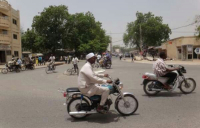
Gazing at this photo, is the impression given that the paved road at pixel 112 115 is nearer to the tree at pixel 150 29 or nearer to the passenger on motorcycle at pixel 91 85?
the passenger on motorcycle at pixel 91 85

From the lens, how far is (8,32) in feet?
126

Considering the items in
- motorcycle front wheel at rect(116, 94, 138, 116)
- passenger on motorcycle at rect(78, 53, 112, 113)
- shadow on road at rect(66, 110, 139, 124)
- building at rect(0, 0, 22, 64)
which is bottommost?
shadow on road at rect(66, 110, 139, 124)

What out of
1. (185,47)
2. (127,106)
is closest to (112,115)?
(127,106)

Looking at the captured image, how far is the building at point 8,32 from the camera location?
119 ft

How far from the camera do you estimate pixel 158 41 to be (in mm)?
67375

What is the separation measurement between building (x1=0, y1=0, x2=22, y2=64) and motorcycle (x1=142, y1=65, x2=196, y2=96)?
1301 inches

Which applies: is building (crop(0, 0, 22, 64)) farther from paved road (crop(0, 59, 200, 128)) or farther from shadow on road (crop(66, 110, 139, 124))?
shadow on road (crop(66, 110, 139, 124))

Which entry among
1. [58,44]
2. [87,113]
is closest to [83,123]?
[87,113]

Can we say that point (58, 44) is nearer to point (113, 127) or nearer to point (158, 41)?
point (158, 41)

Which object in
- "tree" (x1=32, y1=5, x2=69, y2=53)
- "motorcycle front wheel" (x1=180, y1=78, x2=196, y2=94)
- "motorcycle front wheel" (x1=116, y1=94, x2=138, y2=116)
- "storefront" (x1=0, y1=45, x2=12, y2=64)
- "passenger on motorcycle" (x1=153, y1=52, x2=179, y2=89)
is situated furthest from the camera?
"tree" (x1=32, y1=5, x2=69, y2=53)

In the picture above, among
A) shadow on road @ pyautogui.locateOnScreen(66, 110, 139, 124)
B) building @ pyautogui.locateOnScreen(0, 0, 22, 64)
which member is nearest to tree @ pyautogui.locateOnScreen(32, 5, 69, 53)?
building @ pyautogui.locateOnScreen(0, 0, 22, 64)

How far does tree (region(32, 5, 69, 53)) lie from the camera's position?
2114 inches

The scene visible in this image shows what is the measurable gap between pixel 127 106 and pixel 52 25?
170 ft

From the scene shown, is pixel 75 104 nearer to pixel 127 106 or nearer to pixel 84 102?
pixel 84 102
